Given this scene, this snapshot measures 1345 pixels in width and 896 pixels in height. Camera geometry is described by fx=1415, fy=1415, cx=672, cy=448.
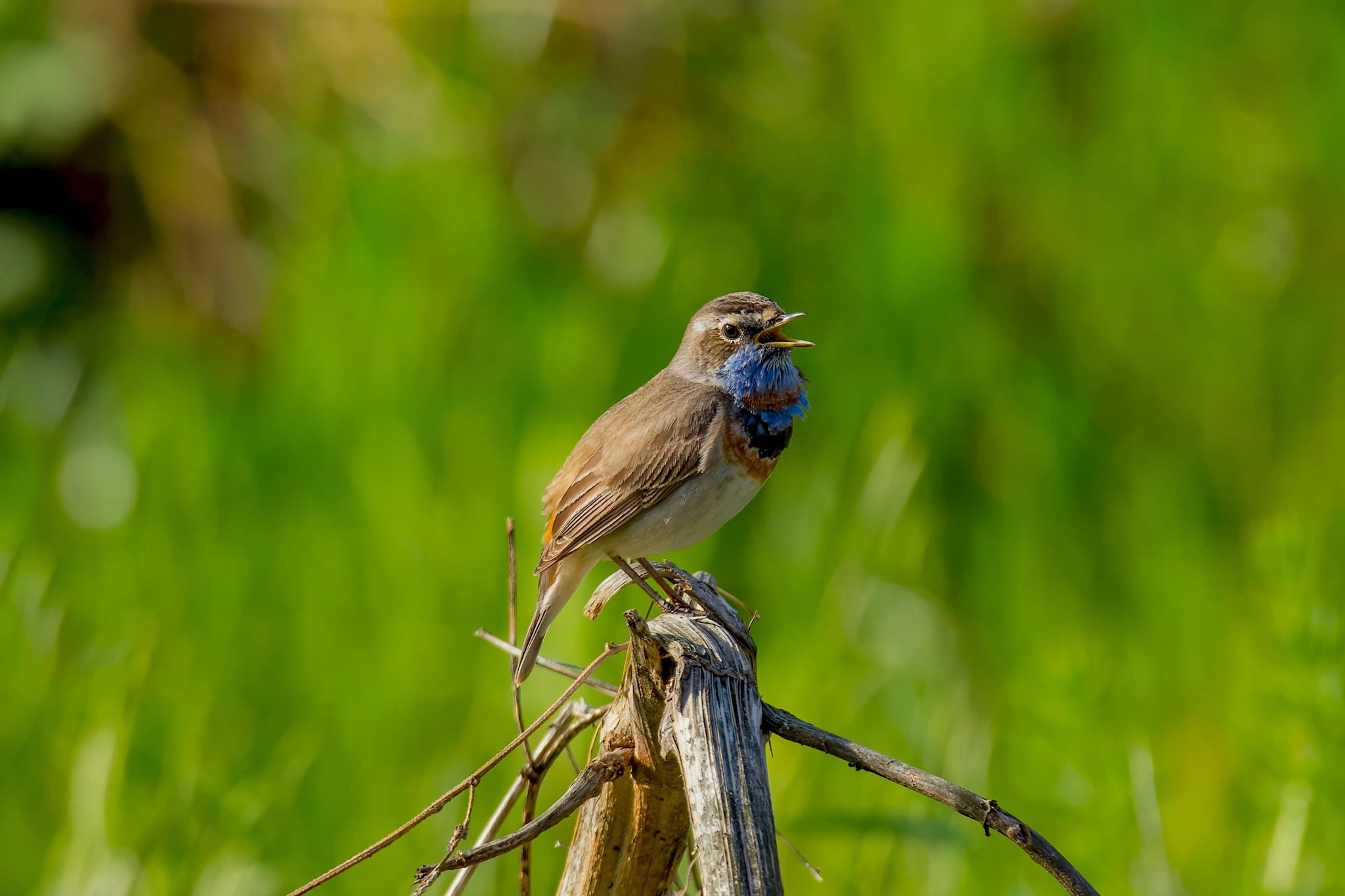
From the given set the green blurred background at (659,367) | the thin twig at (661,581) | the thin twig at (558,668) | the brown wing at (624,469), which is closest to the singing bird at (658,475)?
the brown wing at (624,469)

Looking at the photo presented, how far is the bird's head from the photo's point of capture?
11.0ft

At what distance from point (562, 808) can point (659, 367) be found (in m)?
3.09

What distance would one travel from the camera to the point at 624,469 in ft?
10.1

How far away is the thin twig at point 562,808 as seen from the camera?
5.02 ft

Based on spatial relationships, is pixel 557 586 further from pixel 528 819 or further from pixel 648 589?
pixel 528 819

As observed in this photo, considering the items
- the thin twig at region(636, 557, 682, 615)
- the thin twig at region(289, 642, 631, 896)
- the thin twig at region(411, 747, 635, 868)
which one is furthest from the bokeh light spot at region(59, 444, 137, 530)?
the thin twig at region(411, 747, 635, 868)

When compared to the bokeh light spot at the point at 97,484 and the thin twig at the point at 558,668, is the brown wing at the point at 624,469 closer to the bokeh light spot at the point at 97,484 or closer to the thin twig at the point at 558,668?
the thin twig at the point at 558,668

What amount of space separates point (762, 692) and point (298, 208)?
310 cm

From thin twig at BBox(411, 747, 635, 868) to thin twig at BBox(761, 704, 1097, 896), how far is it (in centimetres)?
30

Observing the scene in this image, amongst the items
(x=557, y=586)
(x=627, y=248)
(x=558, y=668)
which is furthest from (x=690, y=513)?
(x=627, y=248)

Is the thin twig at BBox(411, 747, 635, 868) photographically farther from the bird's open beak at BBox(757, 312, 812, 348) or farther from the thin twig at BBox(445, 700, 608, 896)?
the bird's open beak at BBox(757, 312, 812, 348)

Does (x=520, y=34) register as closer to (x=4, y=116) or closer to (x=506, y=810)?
(x=4, y=116)

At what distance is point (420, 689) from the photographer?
12.9 feet

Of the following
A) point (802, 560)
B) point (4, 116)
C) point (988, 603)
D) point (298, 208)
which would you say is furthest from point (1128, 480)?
point (4, 116)
